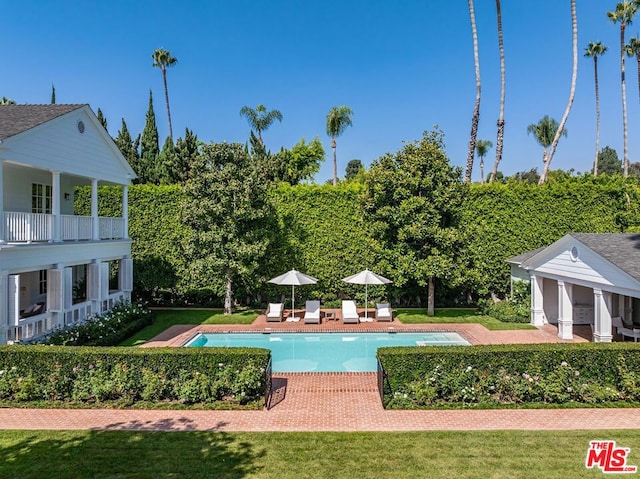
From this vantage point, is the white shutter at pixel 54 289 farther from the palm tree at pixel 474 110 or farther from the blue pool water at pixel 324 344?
the palm tree at pixel 474 110

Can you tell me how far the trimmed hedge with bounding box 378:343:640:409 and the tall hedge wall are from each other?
1134 cm

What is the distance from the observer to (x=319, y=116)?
4778 cm

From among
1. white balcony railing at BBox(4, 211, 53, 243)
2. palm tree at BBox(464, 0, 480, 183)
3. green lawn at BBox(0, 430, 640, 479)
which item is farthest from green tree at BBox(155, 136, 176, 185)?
green lawn at BBox(0, 430, 640, 479)

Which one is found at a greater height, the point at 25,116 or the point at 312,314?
the point at 25,116

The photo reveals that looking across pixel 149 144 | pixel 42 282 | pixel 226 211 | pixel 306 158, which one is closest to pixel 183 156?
pixel 149 144

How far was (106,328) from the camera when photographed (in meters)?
16.1

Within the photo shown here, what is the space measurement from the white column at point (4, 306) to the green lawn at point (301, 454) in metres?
5.01

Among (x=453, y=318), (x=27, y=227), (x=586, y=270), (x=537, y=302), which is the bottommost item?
(x=453, y=318)

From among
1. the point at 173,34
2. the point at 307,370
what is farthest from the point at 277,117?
the point at 307,370

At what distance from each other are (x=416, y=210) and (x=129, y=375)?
556 inches

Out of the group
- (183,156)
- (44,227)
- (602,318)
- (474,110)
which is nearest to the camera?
(44,227)

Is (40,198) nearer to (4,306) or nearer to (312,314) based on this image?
(4,306)

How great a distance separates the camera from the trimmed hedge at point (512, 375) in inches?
415

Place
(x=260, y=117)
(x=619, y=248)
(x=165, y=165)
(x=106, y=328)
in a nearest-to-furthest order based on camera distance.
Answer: (x=619, y=248) → (x=106, y=328) → (x=165, y=165) → (x=260, y=117)
